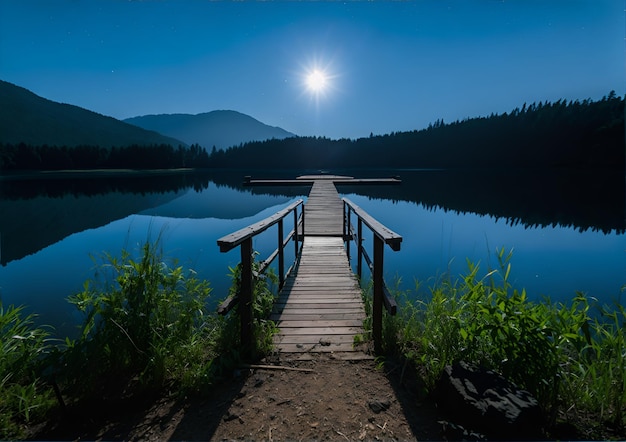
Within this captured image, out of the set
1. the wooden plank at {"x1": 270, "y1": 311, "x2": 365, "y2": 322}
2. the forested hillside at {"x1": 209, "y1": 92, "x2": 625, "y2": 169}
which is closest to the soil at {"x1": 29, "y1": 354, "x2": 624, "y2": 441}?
the wooden plank at {"x1": 270, "y1": 311, "x2": 365, "y2": 322}

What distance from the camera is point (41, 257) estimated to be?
1199cm

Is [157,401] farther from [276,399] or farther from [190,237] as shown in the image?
[190,237]

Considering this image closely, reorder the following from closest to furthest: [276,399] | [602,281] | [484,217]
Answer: [276,399], [602,281], [484,217]

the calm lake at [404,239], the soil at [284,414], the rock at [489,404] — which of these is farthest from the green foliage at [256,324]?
the rock at [489,404]

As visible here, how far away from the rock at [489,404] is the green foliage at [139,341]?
1.93 m

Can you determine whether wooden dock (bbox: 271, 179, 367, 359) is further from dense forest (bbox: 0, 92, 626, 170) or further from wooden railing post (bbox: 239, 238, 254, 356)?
dense forest (bbox: 0, 92, 626, 170)

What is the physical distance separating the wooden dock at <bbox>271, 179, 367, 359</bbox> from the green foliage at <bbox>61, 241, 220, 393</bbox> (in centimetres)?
93

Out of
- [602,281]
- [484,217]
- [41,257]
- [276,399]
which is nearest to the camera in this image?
[276,399]

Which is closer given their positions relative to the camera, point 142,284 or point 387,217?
point 142,284

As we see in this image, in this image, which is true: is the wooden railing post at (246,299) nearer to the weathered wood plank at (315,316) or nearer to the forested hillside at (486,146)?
the weathered wood plank at (315,316)

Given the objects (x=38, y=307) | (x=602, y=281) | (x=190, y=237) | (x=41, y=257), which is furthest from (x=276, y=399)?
(x=190, y=237)

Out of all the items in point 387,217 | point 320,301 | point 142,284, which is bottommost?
point 387,217

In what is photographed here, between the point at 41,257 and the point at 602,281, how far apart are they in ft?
64.5

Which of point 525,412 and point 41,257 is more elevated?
point 525,412
